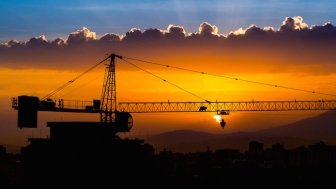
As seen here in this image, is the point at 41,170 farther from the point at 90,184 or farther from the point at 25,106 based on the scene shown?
the point at 25,106

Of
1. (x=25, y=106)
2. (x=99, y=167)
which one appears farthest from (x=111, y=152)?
(x=25, y=106)

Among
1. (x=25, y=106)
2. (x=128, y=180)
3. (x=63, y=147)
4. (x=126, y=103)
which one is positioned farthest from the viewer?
(x=126, y=103)

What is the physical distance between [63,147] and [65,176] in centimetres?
791

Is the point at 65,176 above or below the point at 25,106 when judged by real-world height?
below

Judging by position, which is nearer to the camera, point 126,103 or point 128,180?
point 128,180

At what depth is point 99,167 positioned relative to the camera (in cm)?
16650

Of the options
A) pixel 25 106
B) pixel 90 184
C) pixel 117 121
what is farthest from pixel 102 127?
pixel 25 106

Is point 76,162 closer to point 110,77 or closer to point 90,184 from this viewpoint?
point 90,184

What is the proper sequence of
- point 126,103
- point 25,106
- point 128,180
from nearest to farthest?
point 25,106 < point 128,180 < point 126,103

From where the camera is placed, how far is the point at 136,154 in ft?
582

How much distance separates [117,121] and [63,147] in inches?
546

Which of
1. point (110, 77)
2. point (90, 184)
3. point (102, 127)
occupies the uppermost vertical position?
point (110, 77)

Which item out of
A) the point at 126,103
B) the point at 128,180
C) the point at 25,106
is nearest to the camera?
the point at 25,106

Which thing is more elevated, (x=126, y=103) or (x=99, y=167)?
(x=126, y=103)
